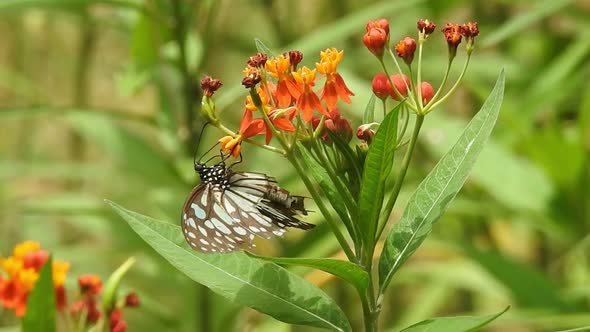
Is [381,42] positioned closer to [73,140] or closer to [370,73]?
[370,73]

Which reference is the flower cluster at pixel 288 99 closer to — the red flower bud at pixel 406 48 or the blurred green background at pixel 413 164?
the red flower bud at pixel 406 48

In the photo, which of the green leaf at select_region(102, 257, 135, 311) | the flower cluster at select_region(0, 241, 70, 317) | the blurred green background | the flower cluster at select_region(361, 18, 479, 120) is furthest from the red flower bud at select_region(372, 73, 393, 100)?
the blurred green background

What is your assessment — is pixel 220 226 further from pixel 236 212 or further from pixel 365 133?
pixel 365 133

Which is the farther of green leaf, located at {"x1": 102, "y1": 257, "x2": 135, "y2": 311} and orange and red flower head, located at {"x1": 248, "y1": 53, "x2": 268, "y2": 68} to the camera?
green leaf, located at {"x1": 102, "y1": 257, "x2": 135, "y2": 311}

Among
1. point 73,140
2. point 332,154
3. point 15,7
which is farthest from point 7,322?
point 332,154

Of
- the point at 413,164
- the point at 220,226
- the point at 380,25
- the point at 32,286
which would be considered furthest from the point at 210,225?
the point at 413,164

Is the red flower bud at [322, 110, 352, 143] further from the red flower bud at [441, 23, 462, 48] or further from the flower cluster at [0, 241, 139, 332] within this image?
the flower cluster at [0, 241, 139, 332]

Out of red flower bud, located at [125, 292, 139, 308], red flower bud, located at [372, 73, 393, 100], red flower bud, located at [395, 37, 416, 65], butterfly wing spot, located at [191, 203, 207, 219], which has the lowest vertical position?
red flower bud, located at [125, 292, 139, 308]
